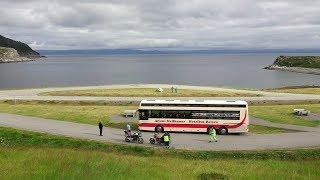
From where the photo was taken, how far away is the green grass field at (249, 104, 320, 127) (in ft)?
156

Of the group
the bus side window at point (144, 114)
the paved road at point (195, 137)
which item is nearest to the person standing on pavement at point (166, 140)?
the paved road at point (195, 137)

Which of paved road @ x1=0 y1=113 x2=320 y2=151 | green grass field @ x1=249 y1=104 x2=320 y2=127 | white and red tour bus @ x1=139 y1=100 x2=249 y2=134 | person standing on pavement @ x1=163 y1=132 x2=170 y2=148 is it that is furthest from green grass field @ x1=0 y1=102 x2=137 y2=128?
green grass field @ x1=249 y1=104 x2=320 y2=127

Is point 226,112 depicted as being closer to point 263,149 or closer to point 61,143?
point 263,149

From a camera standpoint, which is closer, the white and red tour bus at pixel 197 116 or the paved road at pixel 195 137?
the paved road at pixel 195 137

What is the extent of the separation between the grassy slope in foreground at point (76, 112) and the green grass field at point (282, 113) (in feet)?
14.8

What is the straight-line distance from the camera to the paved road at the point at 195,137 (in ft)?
120

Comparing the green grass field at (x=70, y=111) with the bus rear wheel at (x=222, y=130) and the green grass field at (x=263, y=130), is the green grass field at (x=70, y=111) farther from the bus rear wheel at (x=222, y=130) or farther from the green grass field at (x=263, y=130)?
the green grass field at (x=263, y=130)

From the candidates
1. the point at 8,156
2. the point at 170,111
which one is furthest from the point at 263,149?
the point at 8,156

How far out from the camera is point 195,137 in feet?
135

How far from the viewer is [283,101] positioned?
6400cm

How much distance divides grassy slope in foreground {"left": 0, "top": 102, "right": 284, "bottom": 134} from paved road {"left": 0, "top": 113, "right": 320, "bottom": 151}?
222 cm

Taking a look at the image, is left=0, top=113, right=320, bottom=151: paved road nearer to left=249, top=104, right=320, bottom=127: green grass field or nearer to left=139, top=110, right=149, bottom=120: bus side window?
left=139, top=110, right=149, bottom=120: bus side window

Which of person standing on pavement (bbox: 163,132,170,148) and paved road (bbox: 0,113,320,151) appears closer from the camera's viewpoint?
person standing on pavement (bbox: 163,132,170,148)

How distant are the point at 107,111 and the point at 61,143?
56.3 feet
